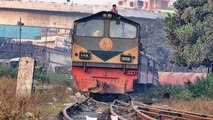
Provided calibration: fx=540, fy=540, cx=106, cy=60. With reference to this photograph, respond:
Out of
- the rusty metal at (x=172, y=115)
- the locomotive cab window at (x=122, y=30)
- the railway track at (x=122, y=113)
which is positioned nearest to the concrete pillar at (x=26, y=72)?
the railway track at (x=122, y=113)

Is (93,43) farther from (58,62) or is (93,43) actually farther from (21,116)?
(58,62)

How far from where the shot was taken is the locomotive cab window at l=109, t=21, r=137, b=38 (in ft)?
58.7

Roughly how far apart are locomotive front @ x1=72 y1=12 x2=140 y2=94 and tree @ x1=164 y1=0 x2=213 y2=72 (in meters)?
11.7

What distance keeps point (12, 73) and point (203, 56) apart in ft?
35.8

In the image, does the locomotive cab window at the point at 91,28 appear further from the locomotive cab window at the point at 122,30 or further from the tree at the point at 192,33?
the tree at the point at 192,33

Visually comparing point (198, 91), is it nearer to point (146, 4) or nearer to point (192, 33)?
point (192, 33)

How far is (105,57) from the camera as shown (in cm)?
1748

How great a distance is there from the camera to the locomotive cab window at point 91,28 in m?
17.9

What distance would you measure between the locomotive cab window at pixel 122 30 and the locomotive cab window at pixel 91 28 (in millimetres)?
357

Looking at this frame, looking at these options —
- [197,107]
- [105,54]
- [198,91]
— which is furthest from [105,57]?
[198,91]

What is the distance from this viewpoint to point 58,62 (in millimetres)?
61844

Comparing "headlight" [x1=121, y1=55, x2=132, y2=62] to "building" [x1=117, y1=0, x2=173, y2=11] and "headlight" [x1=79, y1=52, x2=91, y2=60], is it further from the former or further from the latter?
"building" [x1=117, y1=0, x2=173, y2=11]

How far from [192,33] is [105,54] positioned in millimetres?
13194

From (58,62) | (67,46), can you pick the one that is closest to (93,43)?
(58,62)
